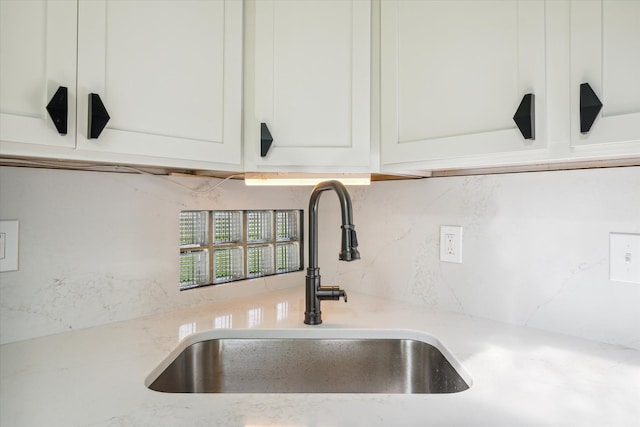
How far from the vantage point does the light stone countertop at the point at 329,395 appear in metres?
0.64

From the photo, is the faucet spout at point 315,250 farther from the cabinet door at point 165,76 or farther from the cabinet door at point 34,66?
the cabinet door at point 34,66

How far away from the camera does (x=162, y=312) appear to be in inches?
48.8

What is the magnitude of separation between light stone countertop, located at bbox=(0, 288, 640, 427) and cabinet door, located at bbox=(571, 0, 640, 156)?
47cm

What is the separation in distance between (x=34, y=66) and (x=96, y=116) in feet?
0.42

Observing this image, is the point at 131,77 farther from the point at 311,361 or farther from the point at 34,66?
the point at 311,361

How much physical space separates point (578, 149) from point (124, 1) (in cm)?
99

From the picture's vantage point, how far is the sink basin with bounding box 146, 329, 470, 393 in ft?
3.54

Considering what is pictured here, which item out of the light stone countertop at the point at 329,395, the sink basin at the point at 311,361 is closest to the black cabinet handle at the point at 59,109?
the light stone countertop at the point at 329,395

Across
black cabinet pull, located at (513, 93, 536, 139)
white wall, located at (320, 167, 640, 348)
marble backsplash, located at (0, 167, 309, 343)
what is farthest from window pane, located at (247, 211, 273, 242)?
black cabinet pull, located at (513, 93, 536, 139)

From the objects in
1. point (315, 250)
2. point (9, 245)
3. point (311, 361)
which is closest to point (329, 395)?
point (311, 361)

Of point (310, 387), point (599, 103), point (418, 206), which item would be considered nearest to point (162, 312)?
point (310, 387)

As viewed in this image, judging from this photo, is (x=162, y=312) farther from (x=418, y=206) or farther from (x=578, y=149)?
(x=578, y=149)

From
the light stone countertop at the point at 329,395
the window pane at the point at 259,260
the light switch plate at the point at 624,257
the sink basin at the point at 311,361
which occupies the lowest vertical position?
the sink basin at the point at 311,361

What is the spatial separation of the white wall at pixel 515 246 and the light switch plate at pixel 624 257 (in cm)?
1
